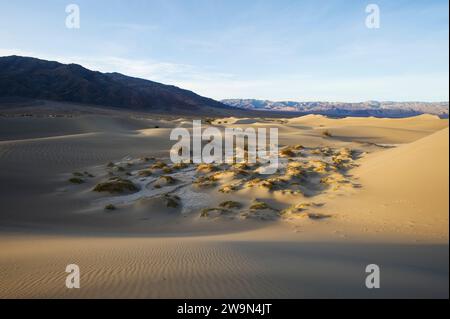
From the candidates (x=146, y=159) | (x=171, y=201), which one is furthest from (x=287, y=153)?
(x=171, y=201)

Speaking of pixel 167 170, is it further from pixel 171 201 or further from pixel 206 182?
pixel 171 201

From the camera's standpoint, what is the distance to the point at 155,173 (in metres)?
14.6

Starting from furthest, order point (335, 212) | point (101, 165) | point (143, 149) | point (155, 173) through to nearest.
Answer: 1. point (143, 149)
2. point (101, 165)
3. point (155, 173)
4. point (335, 212)

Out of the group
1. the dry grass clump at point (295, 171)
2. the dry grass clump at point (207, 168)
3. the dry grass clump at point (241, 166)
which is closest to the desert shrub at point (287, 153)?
the dry grass clump at point (295, 171)

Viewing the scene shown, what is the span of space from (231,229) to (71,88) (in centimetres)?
10500

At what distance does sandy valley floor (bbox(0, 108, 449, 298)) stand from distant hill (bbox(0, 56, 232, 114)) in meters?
88.1

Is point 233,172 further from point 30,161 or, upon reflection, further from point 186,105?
point 186,105

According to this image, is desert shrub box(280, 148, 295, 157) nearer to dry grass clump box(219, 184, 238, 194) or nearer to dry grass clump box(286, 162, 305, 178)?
dry grass clump box(286, 162, 305, 178)

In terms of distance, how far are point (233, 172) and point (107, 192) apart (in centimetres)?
475

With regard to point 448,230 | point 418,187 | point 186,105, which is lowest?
point 448,230

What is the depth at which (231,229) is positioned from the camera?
320 inches

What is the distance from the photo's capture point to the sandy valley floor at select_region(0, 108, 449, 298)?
4109 mm

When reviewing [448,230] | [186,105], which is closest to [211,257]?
[448,230]

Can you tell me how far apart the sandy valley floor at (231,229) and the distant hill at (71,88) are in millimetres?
88068
